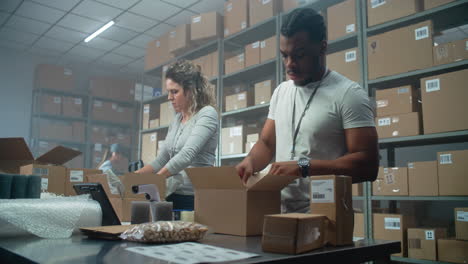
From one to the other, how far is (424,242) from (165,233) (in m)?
1.91

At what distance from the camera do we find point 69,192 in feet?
6.31

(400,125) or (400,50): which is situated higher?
(400,50)

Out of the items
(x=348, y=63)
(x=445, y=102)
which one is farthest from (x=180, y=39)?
(x=445, y=102)

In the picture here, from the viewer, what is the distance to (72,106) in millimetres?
6004

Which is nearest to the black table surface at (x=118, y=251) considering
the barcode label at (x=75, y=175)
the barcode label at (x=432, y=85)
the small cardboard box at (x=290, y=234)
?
the small cardboard box at (x=290, y=234)

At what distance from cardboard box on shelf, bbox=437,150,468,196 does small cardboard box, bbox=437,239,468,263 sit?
0.86 feet

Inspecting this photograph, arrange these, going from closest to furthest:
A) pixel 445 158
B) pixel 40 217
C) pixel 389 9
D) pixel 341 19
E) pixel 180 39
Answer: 1. pixel 40 217
2. pixel 445 158
3. pixel 389 9
4. pixel 341 19
5. pixel 180 39

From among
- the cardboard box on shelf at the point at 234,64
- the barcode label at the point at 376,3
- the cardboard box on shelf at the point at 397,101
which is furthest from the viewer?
the cardboard box on shelf at the point at 234,64

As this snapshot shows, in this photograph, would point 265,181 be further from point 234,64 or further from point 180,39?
point 180,39

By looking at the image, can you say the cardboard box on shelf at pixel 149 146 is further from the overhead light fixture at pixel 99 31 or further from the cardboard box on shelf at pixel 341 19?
the cardboard box on shelf at pixel 341 19

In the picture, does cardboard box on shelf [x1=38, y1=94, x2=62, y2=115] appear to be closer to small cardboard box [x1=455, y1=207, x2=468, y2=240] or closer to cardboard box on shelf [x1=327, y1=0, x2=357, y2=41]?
cardboard box on shelf [x1=327, y1=0, x2=357, y2=41]

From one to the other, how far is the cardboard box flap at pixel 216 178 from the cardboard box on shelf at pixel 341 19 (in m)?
2.13

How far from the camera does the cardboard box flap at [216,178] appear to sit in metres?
1.04

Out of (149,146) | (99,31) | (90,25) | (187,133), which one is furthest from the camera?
(99,31)
